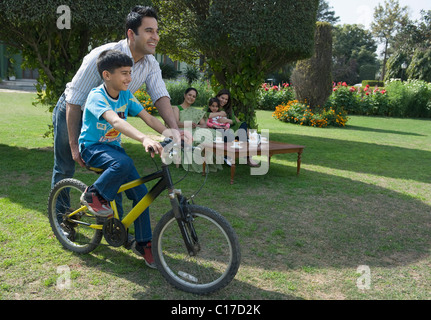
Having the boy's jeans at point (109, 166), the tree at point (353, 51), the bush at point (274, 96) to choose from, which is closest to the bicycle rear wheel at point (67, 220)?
the boy's jeans at point (109, 166)

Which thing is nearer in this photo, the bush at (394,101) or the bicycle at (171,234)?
the bicycle at (171,234)

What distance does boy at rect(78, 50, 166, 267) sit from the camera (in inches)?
118

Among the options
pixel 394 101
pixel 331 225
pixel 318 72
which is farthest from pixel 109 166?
pixel 394 101

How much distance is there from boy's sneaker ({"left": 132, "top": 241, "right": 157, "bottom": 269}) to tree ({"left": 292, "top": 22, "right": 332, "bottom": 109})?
15.0 meters

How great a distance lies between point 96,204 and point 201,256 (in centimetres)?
112

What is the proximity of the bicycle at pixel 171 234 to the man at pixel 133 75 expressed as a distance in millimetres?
434

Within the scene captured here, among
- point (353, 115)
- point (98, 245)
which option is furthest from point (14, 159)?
point (353, 115)

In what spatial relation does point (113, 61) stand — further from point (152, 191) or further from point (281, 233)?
point (281, 233)

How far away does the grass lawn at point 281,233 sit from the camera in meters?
3.13

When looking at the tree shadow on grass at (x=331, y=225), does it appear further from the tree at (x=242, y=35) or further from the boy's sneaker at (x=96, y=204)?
the tree at (x=242, y=35)

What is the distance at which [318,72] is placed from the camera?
1698cm

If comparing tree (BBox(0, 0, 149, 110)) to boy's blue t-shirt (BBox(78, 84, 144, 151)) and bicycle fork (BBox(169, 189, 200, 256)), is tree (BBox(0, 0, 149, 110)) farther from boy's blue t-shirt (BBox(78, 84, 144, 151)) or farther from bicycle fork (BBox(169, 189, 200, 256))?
bicycle fork (BBox(169, 189, 200, 256))

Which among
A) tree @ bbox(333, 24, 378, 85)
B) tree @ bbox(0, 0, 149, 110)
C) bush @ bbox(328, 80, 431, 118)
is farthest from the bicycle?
tree @ bbox(333, 24, 378, 85)

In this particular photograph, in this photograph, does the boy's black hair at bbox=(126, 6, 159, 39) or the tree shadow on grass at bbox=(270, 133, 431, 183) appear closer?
the boy's black hair at bbox=(126, 6, 159, 39)
